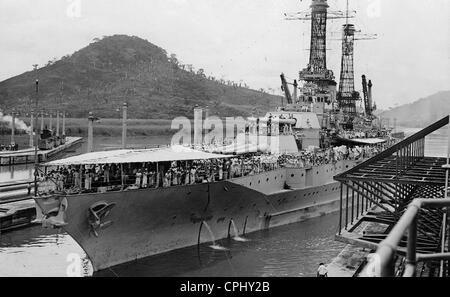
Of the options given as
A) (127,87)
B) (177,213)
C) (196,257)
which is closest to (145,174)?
(177,213)

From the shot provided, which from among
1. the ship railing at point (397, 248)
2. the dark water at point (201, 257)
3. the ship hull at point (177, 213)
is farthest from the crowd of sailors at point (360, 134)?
the ship railing at point (397, 248)

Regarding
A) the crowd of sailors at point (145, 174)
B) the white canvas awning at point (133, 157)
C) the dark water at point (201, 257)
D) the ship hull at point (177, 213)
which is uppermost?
the white canvas awning at point (133, 157)

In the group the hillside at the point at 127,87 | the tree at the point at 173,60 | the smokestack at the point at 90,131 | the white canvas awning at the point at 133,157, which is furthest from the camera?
the tree at the point at 173,60

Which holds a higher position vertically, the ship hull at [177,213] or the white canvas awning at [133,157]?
the white canvas awning at [133,157]

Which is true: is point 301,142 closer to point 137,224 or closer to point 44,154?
point 137,224

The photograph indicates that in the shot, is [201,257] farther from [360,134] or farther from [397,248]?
[360,134]

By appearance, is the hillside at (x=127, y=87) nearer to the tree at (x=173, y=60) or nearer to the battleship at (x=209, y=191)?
the tree at (x=173, y=60)
